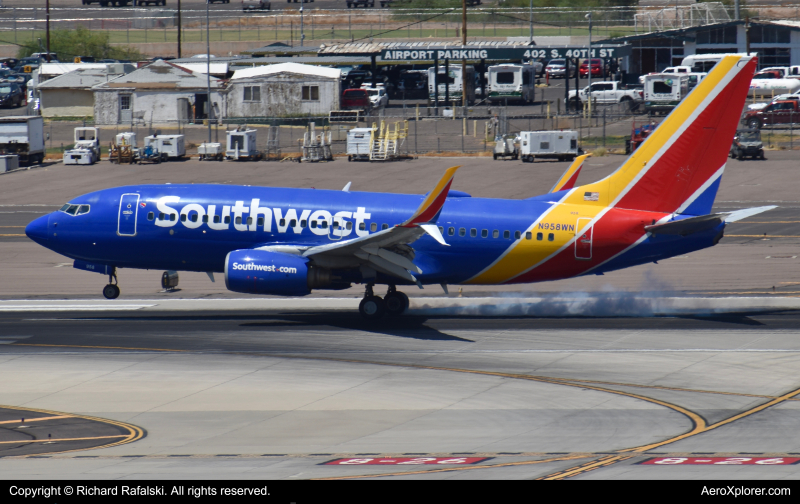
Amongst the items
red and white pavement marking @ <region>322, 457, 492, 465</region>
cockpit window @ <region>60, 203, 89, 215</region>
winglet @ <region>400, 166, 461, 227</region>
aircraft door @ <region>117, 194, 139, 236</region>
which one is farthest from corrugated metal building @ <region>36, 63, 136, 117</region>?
red and white pavement marking @ <region>322, 457, 492, 465</region>

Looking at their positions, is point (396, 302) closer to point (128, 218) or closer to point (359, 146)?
point (128, 218)

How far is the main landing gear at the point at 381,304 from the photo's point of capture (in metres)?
37.1

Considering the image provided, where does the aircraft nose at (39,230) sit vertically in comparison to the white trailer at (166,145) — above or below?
below

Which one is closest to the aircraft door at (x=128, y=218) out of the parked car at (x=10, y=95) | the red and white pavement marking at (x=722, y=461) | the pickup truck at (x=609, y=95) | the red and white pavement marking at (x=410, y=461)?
the red and white pavement marking at (x=410, y=461)

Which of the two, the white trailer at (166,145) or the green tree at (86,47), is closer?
the white trailer at (166,145)

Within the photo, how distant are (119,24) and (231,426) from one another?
160182 millimetres

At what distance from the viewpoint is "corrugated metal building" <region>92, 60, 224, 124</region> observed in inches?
3939

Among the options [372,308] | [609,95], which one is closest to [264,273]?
[372,308]

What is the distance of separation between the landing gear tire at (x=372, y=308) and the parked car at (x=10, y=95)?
9680 cm

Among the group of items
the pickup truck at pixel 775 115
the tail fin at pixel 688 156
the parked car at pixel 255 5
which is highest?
the parked car at pixel 255 5

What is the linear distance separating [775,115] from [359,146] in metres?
41.1

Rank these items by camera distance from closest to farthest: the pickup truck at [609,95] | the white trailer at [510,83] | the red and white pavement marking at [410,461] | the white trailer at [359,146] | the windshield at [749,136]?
1. the red and white pavement marking at [410,461]
2. the windshield at [749,136]
3. the white trailer at [359,146]
4. the pickup truck at [609,95]
5. the white trailer at [510,83]

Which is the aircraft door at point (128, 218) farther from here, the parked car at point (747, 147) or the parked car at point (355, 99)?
the parked car at point (355, 99)

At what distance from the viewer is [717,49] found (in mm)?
123062
